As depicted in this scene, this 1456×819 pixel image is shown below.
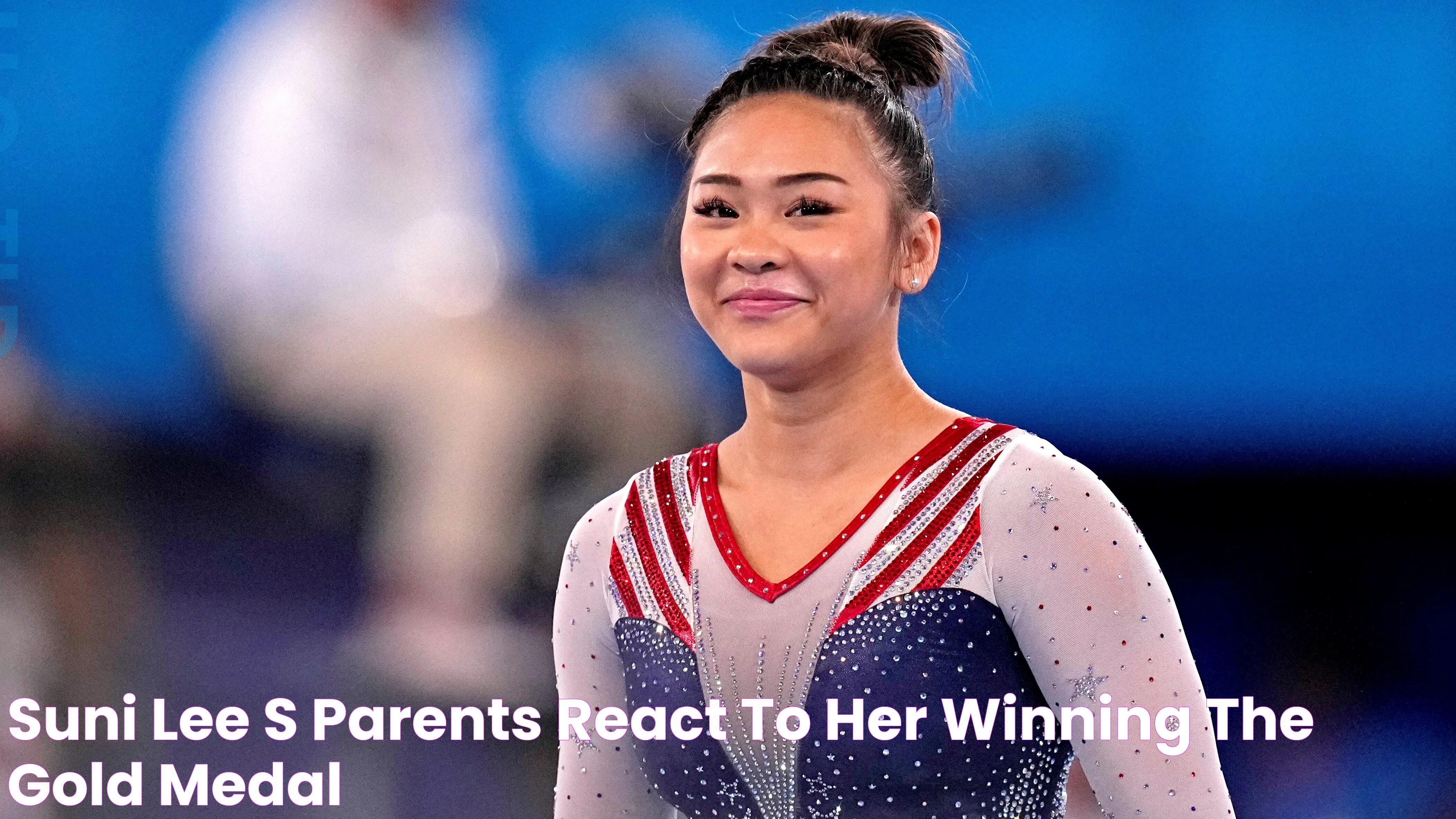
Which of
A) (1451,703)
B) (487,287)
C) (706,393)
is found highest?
(487,287)

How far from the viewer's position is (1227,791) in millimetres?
1562

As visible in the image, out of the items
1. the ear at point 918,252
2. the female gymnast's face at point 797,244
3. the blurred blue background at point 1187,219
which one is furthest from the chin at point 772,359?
the blurred blue background at point 1187,219

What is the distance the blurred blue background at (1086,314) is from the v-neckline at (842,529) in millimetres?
184

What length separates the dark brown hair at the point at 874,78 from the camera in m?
1.58

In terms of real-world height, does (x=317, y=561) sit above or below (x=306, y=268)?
below

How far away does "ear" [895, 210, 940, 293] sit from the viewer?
5.24 feet

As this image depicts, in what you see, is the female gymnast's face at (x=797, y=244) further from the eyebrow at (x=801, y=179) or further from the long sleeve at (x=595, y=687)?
the long sleeve at (x=595, y=687)

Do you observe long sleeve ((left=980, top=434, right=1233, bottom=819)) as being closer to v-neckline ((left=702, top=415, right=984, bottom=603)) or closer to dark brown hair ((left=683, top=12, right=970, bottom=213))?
v-neckline ((left=702, top=415, right=984, bottom=603))

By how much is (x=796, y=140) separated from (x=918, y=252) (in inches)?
7.6

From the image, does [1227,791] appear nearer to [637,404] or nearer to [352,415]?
[637,404]

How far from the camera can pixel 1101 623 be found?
1484 mm

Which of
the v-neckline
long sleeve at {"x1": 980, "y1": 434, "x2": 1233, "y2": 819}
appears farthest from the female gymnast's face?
long sleeve at {"x1": 980, "y1": 434, "x2": 1233, "y2": 819}

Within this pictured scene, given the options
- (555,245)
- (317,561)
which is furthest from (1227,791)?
(317,561)

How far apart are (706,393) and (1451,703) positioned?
1061 millimetres
